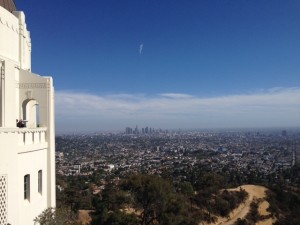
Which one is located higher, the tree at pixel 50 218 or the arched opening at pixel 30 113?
the arched opening at pixel 30 113

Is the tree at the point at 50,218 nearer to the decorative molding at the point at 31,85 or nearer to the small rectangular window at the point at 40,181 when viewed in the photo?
the small rectangular window at the point at 40,181

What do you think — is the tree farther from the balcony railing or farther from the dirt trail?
the dirt trail

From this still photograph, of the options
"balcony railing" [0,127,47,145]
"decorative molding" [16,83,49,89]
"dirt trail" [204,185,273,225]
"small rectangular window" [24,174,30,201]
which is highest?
"decorative molding" [16,83,49,89]

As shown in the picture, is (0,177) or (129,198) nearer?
(0,177)

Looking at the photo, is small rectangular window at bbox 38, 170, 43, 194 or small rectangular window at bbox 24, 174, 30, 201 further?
small rectangular window at bbox 38, 170, 43, 194

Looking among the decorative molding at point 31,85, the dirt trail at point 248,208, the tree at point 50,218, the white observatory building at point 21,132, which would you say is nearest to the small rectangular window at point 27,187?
the white observatory building at point 21,132

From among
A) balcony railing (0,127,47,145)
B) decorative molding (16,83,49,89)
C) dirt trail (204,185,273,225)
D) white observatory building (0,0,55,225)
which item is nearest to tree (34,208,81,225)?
white observatory building (0,0,55,225)

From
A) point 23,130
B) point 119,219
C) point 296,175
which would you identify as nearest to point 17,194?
point 23,130

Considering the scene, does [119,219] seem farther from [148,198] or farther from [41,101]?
[41,101]
